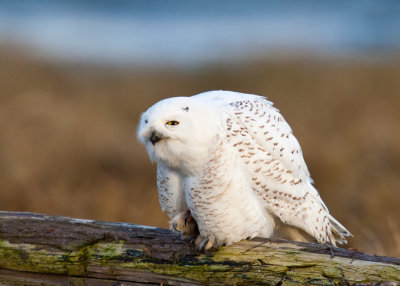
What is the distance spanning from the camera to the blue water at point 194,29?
13969mm

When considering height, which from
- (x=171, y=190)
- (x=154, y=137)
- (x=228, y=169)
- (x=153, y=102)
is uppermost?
(x=154, y=137)

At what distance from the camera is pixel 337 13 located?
77.0 ft

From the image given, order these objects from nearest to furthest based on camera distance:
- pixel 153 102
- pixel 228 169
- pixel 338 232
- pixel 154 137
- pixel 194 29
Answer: pixel 154 137 < pixel 228 169 < pixel 338 232 < pixel 153 102 < pixel 194 29

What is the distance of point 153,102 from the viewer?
10.0 meters

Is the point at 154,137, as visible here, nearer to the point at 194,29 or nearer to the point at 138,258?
the point at 138,258

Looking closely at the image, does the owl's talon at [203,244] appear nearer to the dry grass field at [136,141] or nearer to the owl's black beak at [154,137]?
the owl's black beak at [154,137]

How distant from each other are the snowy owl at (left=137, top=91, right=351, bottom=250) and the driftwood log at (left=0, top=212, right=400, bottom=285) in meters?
0.12

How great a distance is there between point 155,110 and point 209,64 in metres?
10.3

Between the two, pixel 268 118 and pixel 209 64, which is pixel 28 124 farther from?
pixel 209 64

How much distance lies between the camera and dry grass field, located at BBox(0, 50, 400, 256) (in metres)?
5.84

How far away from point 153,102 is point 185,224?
7.16 meters

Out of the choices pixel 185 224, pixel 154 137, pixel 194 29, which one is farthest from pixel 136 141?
pixel 194 29

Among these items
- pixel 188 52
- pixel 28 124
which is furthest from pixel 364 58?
pixel 28 124

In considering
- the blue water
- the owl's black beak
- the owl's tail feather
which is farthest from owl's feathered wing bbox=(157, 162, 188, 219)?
the blue water
